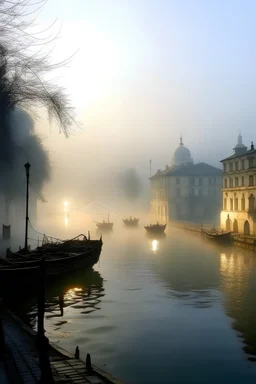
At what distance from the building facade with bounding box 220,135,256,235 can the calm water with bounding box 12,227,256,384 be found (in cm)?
1969

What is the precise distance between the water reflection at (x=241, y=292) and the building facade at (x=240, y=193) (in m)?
10.7

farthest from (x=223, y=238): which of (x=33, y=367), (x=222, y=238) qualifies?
(x=33, y=367)

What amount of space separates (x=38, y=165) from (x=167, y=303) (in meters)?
51.8

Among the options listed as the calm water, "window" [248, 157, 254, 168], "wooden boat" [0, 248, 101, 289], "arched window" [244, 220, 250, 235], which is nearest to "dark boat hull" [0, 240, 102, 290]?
"wooden boat" [0, 248, 101, 289]

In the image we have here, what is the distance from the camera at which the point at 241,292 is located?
3062cm

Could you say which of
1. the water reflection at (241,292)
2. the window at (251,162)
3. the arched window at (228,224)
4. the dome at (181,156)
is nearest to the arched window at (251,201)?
the window at (251,162)

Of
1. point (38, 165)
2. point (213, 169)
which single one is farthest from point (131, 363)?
point (213, 169)

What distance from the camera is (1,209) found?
74.4m

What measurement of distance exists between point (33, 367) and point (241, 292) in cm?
2213

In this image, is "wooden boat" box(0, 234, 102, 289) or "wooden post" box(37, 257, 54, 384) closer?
"wooden post" box(37, 257, 54, 384)

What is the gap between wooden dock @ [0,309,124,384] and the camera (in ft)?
34.6

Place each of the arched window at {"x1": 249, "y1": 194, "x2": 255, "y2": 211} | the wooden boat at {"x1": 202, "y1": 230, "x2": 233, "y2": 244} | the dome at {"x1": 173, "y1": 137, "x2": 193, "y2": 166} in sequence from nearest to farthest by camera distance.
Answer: the arched window at {"x1": 249, "y1": 194, "x2": 255, "y2": 211} < the wooden boat at {"x1": 202, "y1": 230, "x2": 233, "y2": 244} < the dome at {"x1": 173, "y1": 137, "x2": 193, "y2": 166}

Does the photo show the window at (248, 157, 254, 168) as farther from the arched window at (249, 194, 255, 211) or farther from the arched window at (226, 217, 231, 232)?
the arched window at (226, 217, 231, 232)

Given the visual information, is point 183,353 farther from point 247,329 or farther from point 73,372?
point 73,372
